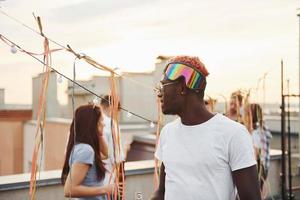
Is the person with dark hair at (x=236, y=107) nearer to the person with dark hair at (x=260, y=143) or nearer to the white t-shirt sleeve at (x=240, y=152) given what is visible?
the person with dark hair at (x=260, y=143)

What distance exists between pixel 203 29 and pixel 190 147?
294 cm

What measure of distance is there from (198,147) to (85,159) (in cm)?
94

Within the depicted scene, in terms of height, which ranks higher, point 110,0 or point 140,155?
point 110,0

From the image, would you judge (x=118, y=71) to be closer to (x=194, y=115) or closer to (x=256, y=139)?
(x=194, y=115)

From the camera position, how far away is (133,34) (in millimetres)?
3750

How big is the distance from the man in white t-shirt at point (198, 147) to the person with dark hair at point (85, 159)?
27.7 inches

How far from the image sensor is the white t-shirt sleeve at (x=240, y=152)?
149cm

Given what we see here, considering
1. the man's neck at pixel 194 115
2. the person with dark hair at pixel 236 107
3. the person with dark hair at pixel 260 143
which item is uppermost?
the man's neck at pixel 194 115

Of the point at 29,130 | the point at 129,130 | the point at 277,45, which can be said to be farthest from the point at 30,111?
the point at 277,45

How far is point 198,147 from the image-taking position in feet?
5.11

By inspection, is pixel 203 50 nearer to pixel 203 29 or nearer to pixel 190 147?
pixel 203 29

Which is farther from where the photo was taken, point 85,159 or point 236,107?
point 236,107

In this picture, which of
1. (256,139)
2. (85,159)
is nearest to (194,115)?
(85,159)

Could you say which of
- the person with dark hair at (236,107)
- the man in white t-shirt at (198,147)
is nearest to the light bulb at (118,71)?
the man in white t-shirt at (198,147)
